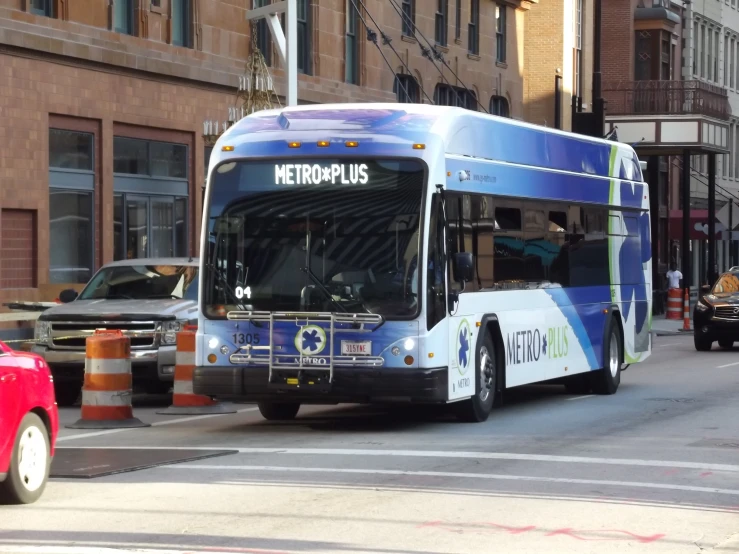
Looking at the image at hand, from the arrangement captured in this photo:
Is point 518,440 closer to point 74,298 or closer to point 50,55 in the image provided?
point 74,298

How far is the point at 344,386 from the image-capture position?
1486cm

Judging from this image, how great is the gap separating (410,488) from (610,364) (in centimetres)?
1002

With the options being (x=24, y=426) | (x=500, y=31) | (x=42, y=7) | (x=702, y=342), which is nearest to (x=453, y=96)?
(x=500, y=31)

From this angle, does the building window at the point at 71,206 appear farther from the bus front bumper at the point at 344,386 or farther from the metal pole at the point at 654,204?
the metal pole at the point at 654,204

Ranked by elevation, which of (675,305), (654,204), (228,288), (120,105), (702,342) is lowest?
(702,342)

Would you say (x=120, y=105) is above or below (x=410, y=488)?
above

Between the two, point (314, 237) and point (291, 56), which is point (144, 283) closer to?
point (314, 237)

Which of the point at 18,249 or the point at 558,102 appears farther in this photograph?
the point at 558,102

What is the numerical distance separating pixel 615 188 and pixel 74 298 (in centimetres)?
732

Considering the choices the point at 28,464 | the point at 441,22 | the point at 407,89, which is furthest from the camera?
the point at 441,22

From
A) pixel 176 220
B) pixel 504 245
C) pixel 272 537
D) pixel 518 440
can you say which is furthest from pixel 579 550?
pixel 176 220

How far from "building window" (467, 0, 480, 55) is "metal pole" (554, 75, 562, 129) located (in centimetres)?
353

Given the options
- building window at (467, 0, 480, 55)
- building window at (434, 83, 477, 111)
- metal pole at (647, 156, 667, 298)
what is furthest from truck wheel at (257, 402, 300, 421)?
metal pole at (647, 156, 667, 298)

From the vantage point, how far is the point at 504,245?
17.2 metres
